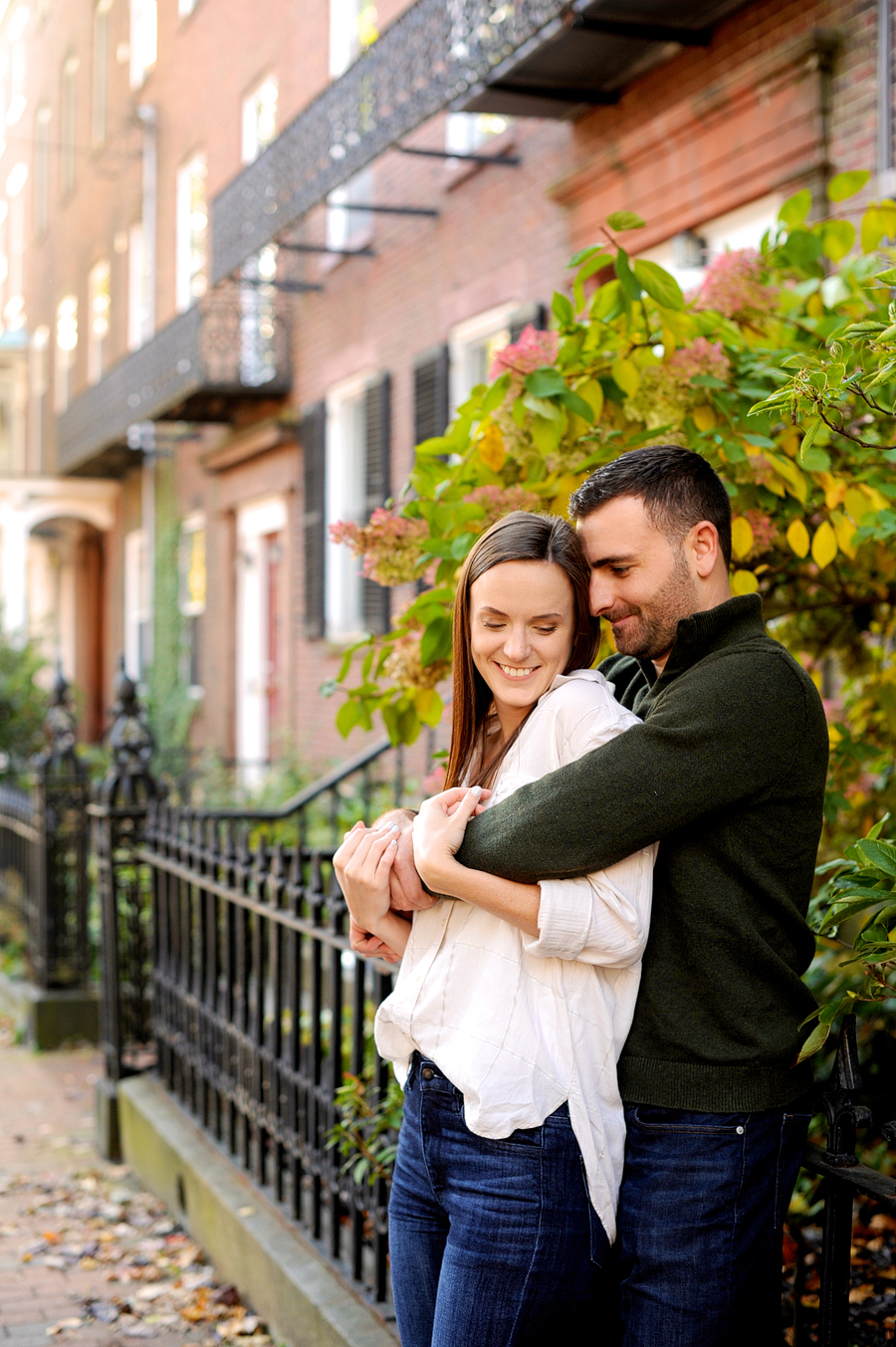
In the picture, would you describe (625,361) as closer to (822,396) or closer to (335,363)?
(822,396)

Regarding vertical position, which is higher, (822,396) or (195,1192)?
(822,396)

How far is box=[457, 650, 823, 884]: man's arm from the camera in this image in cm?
191

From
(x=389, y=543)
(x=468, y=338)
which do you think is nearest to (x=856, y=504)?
(x=389, y=543)

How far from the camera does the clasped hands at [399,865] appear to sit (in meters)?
2.10

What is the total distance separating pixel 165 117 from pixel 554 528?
60.0ft

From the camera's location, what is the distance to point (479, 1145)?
6.70ft

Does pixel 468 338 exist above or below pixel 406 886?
above

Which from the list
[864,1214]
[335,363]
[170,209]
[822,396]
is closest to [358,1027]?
[864,1214]

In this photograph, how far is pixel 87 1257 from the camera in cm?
469

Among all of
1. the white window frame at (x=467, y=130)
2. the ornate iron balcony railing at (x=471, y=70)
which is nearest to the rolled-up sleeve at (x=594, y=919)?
the ornate iron balcony railing at (x=471, y=70)

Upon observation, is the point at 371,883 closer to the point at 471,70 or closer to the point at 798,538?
the point at 798,538

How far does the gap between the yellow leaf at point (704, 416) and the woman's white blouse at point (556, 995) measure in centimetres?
106

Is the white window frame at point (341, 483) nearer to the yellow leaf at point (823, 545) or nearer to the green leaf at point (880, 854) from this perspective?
the yellow leaf at point (823, 545)

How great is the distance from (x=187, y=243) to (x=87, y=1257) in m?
15.8
